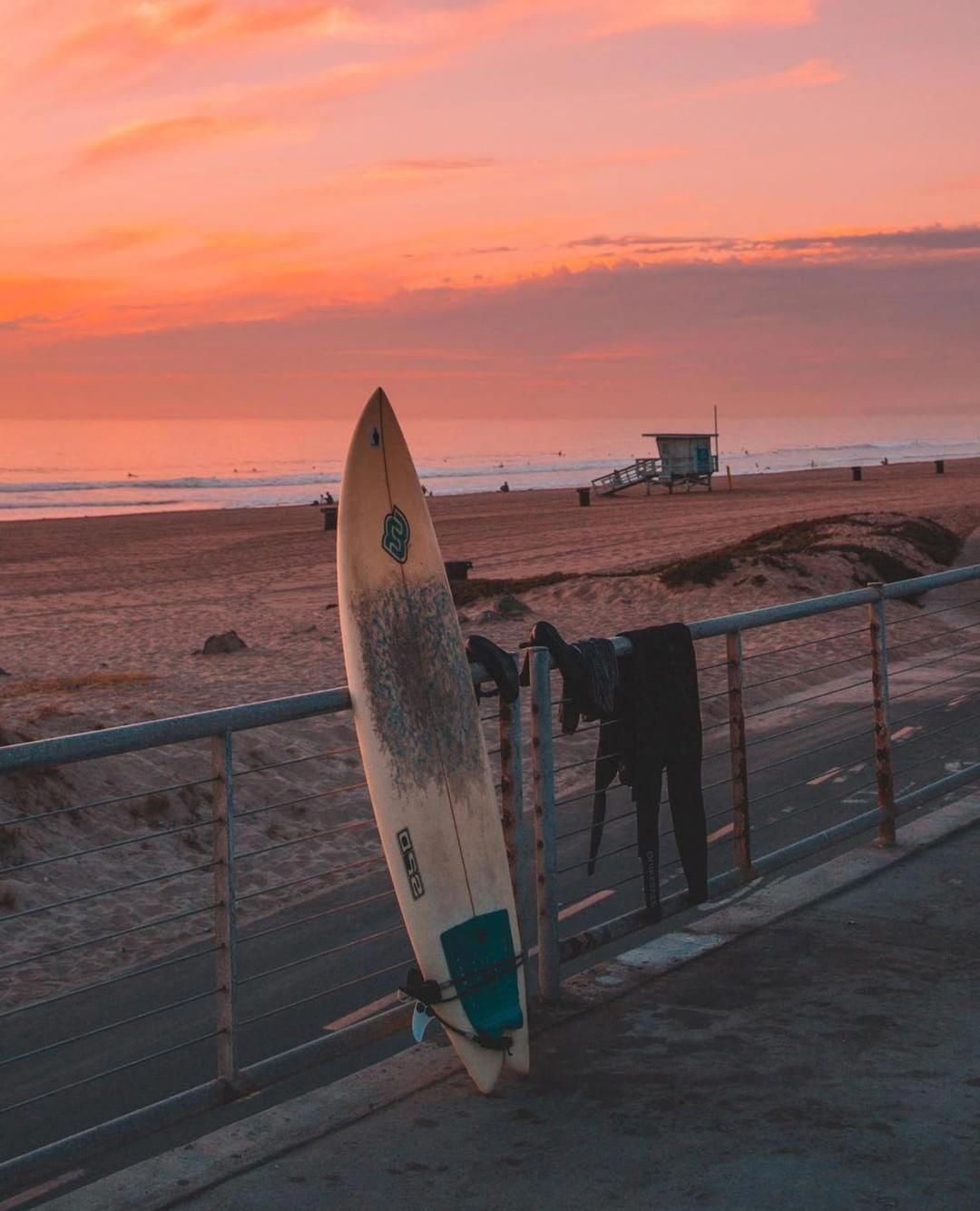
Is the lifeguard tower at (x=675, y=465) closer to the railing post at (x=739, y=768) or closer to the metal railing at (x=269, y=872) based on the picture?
the metal railing at (x=269, y=872)

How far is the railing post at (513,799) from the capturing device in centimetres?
542

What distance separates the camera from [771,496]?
6266 centimetres

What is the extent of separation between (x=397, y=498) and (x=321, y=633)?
18633 mm

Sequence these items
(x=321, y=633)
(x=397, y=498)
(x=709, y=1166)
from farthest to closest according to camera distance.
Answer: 1. (x=321, y=633)
2. (x=397, y=498)
3. (x=709, y=1166)

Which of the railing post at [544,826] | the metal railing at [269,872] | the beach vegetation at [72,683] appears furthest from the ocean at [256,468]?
the railing post at [544,826]

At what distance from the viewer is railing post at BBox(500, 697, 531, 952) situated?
17.8 feet

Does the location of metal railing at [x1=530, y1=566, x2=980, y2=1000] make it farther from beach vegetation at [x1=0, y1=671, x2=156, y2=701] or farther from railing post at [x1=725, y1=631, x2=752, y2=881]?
beach vegetation at [x1=0, y1=671, x2=156, y2=701]

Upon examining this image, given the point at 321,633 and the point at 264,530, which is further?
the point at 264,530

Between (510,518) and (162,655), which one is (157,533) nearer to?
(510,518)

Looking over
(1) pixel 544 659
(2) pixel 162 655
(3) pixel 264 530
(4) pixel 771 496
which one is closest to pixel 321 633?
(2) pixel 162 655

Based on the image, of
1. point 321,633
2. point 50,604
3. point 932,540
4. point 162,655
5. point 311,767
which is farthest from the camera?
point 50,604

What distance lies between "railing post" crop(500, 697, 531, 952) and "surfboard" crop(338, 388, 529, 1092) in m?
0.08

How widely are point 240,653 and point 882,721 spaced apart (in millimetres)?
15154

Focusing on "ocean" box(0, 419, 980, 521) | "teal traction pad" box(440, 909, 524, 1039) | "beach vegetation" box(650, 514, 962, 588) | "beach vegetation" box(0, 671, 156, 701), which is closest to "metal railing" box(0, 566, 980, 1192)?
"teal traction pad" box(440, 909, 524, 1039)
